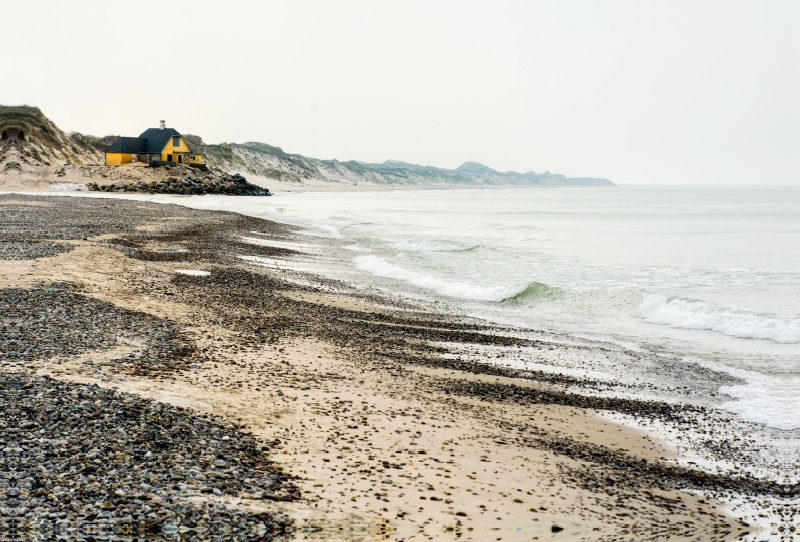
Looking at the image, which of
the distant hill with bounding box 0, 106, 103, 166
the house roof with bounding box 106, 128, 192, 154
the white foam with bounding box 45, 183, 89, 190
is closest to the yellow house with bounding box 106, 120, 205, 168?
the house roof with bounding box 106, 128, 192, 154

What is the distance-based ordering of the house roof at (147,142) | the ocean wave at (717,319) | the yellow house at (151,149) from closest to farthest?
1. the ocean wave at (717,319)
2. the yellow house at (151,149)
3. the house roof at (147,142)

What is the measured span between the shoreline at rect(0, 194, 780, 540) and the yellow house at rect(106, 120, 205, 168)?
78.6 meters

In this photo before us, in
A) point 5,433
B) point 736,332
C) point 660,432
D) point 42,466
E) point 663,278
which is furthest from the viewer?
point 663,278

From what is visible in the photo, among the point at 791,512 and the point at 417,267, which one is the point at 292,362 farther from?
the point at 417,267

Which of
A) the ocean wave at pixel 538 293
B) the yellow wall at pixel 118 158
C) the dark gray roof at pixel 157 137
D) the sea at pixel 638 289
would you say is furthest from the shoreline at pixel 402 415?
the dark gray roof at pixel 157 137

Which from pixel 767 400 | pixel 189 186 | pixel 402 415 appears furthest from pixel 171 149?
pixel 767 400

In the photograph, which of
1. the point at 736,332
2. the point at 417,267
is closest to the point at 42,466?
the point at 736,332

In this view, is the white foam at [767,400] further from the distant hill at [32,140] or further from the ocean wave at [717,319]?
the distant hill at [32,140]

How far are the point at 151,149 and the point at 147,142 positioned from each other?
5.00 ft

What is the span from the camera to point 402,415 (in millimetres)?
7664

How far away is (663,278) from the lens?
23750mm

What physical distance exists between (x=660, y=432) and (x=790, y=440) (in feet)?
5.85

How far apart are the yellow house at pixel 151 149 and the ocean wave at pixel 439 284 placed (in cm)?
7209

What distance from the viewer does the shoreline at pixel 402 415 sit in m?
5.35
